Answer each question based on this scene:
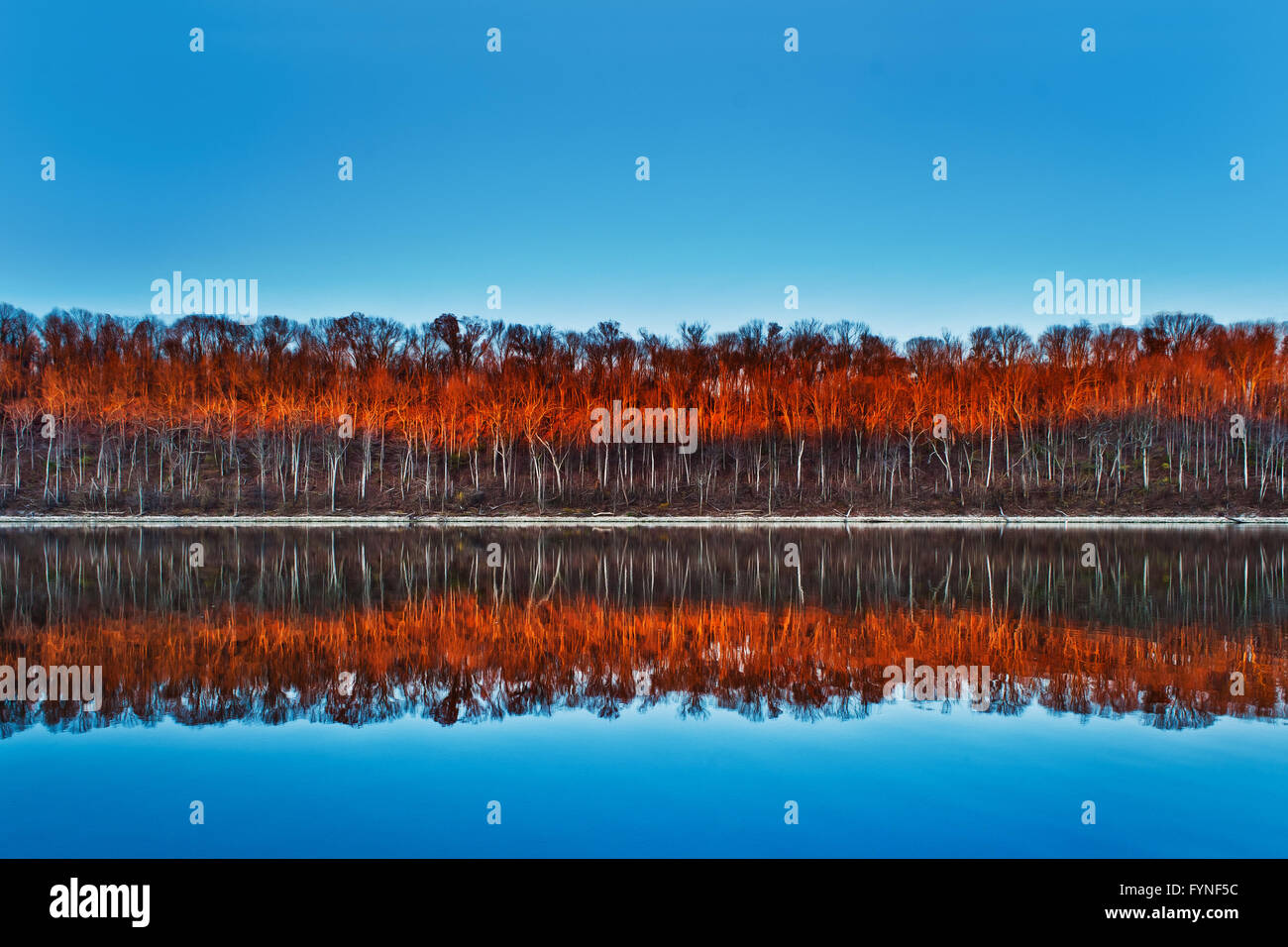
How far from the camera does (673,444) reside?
206 ft

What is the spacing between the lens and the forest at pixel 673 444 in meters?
58.1

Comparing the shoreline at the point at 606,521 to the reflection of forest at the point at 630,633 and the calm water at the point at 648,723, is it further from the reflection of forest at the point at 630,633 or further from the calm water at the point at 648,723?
the calm water at the point at 648,723

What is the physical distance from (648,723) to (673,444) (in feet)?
176

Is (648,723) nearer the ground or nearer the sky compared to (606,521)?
nearer the sky

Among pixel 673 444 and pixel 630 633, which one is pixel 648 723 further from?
pixel 673 444

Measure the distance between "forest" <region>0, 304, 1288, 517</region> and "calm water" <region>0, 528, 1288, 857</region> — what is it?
39523 millimetres

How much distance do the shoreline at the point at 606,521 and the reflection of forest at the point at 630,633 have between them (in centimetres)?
2232
